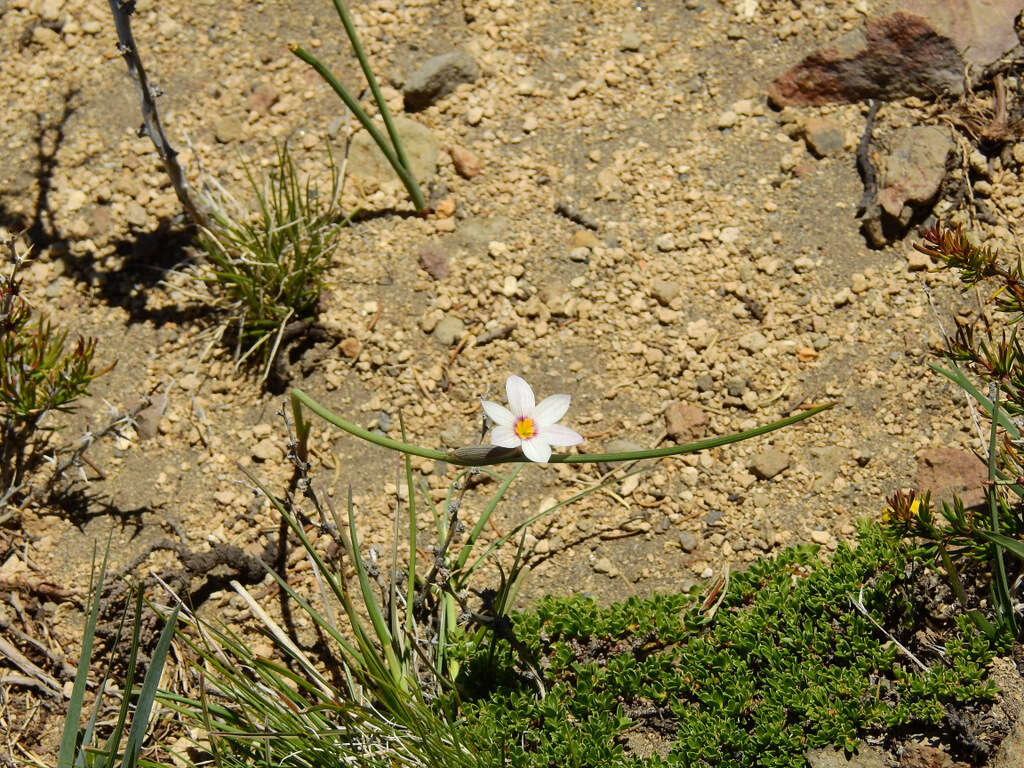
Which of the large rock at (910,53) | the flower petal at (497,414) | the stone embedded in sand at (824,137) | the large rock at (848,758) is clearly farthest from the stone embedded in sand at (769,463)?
the large rock at (910,53)

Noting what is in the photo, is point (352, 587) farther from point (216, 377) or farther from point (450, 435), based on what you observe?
point (216, 377)

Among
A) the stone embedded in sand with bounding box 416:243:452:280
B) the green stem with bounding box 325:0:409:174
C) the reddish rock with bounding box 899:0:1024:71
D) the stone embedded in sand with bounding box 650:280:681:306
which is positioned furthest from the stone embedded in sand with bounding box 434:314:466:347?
the reddish rock with bounding box 899:0:1024:71

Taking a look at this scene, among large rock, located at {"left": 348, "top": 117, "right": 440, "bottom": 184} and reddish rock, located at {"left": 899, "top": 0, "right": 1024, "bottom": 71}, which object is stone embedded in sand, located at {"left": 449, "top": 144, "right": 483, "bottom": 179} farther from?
reddish rock, located at {"left": 899, "top": 0, "right": 1024, "bottom": 71}

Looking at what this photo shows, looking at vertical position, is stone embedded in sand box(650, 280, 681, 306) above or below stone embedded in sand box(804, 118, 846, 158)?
below

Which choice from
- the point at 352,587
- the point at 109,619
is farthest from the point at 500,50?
the point at 109,619

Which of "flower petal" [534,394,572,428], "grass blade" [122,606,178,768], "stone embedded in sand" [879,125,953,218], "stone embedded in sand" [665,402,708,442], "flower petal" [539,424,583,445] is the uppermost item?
"stone embedded in sand" [879,125,953,218]

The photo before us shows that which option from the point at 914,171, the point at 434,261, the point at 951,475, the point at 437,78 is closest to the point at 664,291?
the point at 434,261
